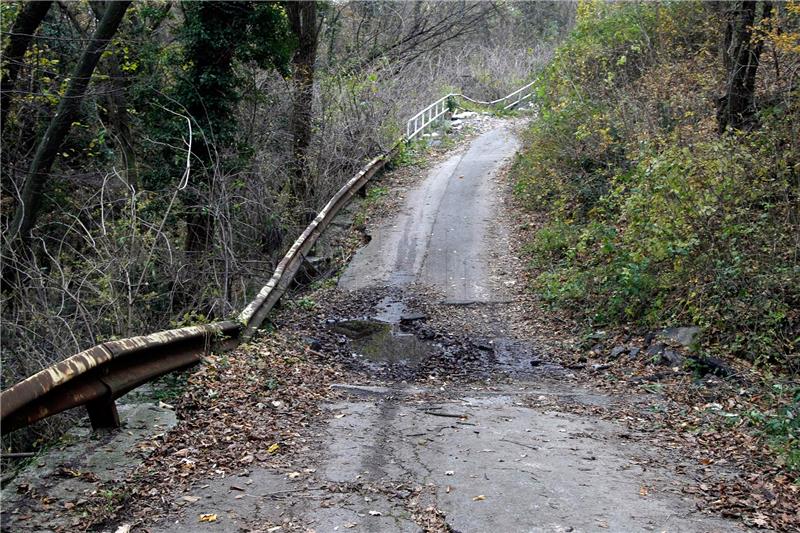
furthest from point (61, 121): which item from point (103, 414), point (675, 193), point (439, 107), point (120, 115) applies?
point (439, 107)

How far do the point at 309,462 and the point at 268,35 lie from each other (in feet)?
38.7

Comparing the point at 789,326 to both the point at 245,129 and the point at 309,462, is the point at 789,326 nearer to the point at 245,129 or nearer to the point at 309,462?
the point at 309,462

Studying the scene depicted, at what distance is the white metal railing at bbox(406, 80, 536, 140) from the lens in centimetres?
2648

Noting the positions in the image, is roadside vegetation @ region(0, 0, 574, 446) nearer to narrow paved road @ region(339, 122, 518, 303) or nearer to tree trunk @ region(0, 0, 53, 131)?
tree trunk @ region(0, 0, 53, 131)

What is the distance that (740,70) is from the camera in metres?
12.4

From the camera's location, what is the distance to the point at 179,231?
48.4 ft

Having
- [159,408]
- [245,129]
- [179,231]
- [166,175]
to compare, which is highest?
[245,129]

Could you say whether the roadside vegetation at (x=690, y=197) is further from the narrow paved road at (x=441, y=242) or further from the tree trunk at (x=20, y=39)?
the tree trunk at (x=20, y=39)

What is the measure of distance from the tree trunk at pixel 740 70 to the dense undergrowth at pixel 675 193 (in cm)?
25

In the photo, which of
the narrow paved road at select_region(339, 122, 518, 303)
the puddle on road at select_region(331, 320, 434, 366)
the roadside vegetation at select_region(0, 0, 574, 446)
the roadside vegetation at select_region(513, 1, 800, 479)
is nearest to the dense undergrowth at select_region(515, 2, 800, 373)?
the roadside vegetation at select_region(513, 1, 800, 479)

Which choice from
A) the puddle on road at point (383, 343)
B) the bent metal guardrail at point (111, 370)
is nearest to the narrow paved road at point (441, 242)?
the puddle on road at point (383, 343)

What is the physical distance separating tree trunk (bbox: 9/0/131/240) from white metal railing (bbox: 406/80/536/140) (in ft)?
45.0

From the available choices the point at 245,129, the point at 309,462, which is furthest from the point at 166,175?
the point at 309,462

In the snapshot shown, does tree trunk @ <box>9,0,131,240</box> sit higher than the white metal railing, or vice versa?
the white metal railing
